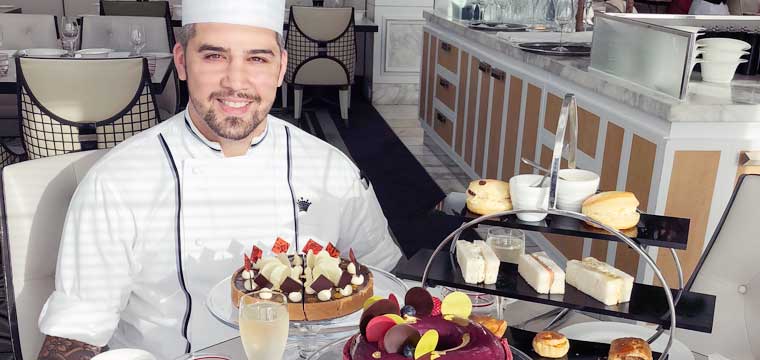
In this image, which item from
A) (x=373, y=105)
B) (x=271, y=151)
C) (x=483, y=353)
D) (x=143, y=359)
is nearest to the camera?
(x=483, y=353)

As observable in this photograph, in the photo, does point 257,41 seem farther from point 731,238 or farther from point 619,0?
point 619,0

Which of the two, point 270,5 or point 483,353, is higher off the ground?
point 270,5

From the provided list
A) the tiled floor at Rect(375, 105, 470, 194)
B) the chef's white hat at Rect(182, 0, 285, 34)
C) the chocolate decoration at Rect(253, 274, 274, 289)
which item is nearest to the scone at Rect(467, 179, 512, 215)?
the chocolate decoration at Rect(253, 274, 274, 289)

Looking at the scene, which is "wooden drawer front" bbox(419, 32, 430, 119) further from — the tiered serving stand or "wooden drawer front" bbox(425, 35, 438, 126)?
the tiered serving stand

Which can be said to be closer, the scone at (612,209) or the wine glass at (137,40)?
the scone at (612,209)

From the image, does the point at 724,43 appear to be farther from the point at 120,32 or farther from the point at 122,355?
the point at 120,32

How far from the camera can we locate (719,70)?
2.68 meters

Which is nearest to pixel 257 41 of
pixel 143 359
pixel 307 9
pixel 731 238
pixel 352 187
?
pixel 352 187

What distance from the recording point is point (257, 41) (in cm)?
153

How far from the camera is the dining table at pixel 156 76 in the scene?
3.27m

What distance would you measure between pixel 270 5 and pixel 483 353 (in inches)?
38.0

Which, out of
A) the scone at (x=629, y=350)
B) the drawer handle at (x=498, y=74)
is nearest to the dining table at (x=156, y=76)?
the drawer handle at (x=498, y=74)

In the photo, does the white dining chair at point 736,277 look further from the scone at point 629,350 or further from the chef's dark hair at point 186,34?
the chef's dark hair at point 186,34

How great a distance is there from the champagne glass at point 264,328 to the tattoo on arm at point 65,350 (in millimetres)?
440
